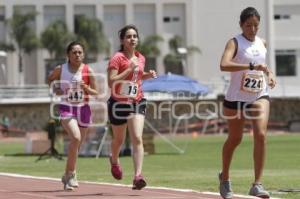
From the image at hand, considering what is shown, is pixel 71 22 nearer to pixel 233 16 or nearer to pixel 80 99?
pixel 233 16

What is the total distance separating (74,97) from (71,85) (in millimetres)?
192

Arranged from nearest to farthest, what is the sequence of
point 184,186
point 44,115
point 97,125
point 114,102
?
point 114,102, point 184,186, point 97,125, point 44,115

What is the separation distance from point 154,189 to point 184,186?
855 mm

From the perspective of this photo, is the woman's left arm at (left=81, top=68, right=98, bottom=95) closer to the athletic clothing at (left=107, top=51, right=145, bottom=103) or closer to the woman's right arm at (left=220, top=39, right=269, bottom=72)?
the athletic clothing at (left=107, top=51, right=145, bottom=103)

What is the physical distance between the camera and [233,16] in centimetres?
9119

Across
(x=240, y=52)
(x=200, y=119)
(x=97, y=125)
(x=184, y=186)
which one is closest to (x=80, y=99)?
(x=184, y=186)

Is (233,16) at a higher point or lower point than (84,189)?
higher

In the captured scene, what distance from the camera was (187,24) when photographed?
91312 mm

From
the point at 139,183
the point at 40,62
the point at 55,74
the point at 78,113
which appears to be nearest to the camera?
the point at 139,183

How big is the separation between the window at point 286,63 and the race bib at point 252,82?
8031cm

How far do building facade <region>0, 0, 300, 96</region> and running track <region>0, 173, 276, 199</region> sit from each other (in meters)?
74.8

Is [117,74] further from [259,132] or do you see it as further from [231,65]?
[259,132]

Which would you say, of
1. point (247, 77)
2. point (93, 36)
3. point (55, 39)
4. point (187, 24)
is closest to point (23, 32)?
point (55, 39)

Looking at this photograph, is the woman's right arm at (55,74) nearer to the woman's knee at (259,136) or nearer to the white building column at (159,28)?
the woman's knee at (259,136)
